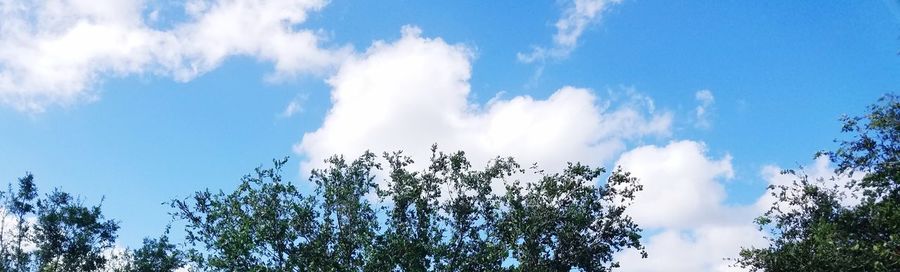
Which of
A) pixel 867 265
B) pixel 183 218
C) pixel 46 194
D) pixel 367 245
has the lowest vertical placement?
pixel 867 265

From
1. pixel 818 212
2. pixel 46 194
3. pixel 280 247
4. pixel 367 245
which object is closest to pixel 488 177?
pixel 367 245

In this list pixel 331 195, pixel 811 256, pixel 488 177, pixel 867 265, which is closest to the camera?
pixel 867 265

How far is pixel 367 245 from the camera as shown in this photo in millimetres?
25578

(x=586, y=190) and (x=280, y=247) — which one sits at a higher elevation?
(x=586, y=190)

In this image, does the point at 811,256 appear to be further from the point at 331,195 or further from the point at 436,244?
the point at 331,195

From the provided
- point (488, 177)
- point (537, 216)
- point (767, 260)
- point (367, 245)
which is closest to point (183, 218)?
point (367, 245)

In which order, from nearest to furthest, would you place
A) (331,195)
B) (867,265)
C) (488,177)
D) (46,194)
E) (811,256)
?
1. (867,265)
2. (811,256)
3. (331,195)
4. (488,177)
5. (46,194)

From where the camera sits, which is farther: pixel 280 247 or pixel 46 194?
pixel 46 194

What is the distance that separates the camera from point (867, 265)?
2195cm

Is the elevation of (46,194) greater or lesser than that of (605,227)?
greater

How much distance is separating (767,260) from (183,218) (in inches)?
1001

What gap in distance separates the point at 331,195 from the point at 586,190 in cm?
1236

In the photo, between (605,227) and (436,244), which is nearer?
(436,244)

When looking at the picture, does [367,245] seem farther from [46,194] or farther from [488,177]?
[46,194]
